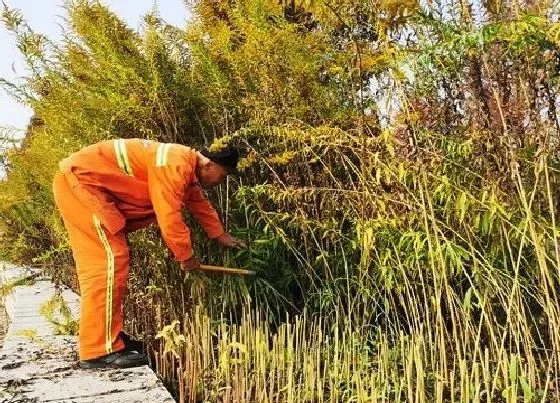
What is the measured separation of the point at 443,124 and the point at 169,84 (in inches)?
56.5

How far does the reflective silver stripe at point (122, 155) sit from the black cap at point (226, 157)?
38cm

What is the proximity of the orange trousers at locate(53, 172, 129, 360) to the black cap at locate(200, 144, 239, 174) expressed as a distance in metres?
0.59

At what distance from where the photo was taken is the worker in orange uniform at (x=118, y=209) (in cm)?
Answer: 307

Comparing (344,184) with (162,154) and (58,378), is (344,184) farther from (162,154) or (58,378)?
(58,378)

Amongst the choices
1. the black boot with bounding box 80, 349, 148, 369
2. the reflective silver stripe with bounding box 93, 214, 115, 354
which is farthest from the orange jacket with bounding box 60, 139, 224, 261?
the black boot with bounding box 80, 349, 148, 369

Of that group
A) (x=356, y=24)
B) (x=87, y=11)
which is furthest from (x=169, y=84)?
(x=356, y=24)

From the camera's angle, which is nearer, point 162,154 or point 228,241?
point 162,154

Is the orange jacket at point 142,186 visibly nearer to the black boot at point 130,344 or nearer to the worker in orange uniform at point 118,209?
the worker in orange uniform at point 118,209

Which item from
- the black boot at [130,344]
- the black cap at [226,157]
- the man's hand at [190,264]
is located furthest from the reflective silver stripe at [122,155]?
the black boot at [130,344]

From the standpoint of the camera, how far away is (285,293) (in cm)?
350

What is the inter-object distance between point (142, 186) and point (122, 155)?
0.60 feet

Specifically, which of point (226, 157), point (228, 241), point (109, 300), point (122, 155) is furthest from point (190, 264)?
point (122, 155)

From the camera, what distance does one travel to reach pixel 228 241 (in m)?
3.24

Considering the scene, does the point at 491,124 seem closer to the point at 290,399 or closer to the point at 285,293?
the point at 290,399
